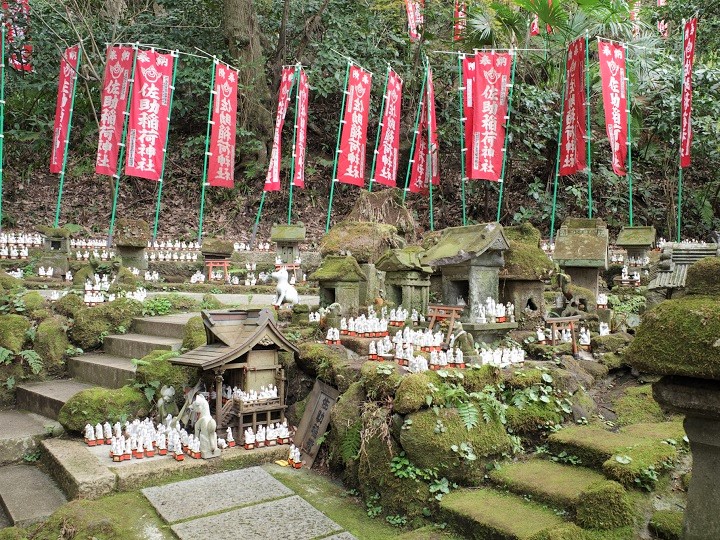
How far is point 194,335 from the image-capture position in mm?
9031

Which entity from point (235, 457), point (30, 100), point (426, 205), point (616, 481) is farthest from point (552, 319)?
point (30, 100)

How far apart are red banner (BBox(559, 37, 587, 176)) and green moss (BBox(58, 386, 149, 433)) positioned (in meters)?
13.2

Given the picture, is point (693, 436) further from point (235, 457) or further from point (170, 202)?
point (170, 202)

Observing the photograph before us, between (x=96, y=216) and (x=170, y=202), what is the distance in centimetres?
288

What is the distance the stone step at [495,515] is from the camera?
4.96m

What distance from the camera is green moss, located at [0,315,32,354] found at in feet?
32.5

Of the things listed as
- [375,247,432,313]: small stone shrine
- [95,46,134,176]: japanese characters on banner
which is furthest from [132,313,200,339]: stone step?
[95,46,134,176]: japanese characters on banner

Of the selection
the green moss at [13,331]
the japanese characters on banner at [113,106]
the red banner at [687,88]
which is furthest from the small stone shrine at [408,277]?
the japanese characters on banner at [113,106]

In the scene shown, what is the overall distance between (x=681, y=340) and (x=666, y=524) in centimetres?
194

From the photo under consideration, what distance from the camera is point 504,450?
632 centimetres

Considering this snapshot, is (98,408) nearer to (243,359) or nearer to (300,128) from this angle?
(243,359)

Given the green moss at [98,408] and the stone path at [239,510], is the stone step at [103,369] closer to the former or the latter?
the green moss at [98,408]

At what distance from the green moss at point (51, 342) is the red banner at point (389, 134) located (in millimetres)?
10843

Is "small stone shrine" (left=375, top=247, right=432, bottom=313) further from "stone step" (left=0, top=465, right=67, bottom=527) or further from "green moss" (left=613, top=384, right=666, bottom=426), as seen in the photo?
"stone step" (left=0, top=465, right=67, bottom=527)
